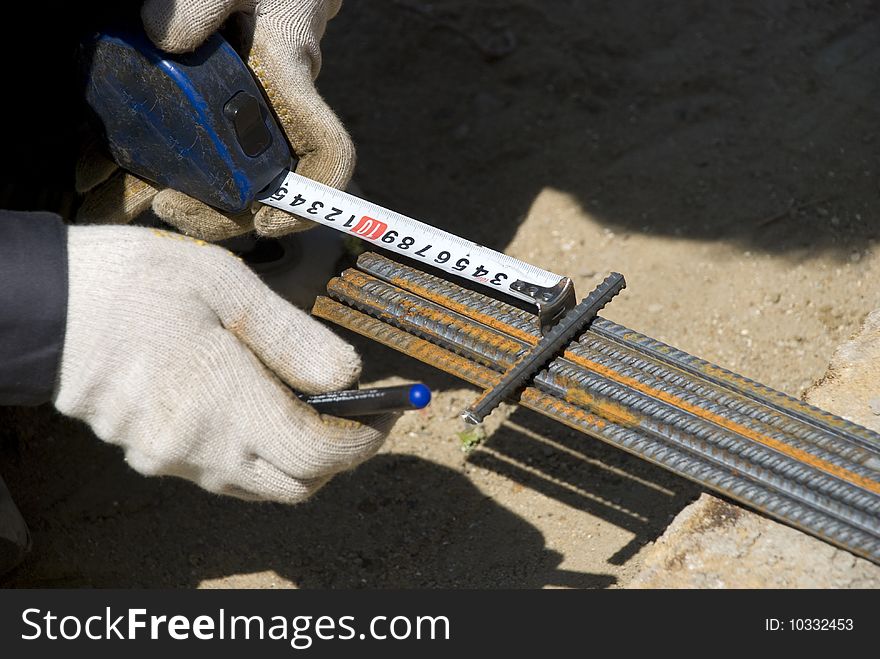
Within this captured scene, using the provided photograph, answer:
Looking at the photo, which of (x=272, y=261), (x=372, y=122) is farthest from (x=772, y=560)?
(x=372, y=122)

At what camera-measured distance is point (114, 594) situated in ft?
7.75

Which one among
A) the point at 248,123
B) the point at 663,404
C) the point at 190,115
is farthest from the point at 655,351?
the point at 190,115

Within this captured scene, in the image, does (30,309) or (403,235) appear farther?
(403,235)

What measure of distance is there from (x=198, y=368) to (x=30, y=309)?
0.37 metres

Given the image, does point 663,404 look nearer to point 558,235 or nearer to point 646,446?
point 646,446

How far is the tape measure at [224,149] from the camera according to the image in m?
2.47

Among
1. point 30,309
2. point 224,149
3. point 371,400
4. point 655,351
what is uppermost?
point 655,351

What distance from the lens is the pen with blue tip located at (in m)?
2.05

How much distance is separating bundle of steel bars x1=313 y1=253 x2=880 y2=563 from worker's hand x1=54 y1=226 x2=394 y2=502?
28 centimetres

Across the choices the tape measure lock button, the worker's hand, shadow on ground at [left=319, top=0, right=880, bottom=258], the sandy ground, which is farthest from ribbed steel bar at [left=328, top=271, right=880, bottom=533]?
shadow on ground at [left=319, top=0, right=880, bottom=258]

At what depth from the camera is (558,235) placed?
3889 millimetres

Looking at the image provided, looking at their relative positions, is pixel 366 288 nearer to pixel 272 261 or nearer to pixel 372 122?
pixel 272 261

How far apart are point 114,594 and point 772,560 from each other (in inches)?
57.5

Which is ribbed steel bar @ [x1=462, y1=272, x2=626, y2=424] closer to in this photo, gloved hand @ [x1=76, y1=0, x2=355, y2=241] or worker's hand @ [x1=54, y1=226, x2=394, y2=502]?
worker's hand @ [x1=54, y1=226, x2=394, y2=502]
